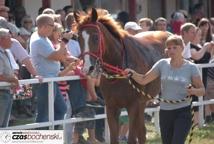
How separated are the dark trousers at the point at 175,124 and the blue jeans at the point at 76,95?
273 cm

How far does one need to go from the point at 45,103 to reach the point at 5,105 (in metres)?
0.99

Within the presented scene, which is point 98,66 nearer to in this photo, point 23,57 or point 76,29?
point 76,29

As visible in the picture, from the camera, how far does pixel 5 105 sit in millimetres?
9047

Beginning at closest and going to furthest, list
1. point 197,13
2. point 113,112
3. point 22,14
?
point 113,112 < point 22,14 < point 197,13

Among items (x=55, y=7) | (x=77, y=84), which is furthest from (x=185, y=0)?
(x=77, y=84)

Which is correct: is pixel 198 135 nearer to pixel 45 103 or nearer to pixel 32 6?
pixel 45 103

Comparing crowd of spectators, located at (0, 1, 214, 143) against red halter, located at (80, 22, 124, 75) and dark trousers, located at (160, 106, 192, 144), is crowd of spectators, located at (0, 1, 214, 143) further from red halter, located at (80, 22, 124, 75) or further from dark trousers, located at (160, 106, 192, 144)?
dark trousers, located at (160, 106, 192, 144)

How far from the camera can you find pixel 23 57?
9.60 meters

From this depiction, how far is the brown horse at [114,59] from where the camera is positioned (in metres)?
8.74

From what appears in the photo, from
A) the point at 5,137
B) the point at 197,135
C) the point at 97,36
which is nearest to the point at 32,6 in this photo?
the point at 197,135

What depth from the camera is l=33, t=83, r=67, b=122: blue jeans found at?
9.87m

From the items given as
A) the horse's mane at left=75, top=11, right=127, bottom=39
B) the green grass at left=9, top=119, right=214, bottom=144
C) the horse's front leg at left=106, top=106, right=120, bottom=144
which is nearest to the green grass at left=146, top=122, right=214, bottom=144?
the green grass at left=9, top=119, right=214, bottom=144

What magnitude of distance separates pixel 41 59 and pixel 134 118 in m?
1.61

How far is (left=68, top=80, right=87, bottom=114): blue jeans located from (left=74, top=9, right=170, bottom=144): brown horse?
123cm
